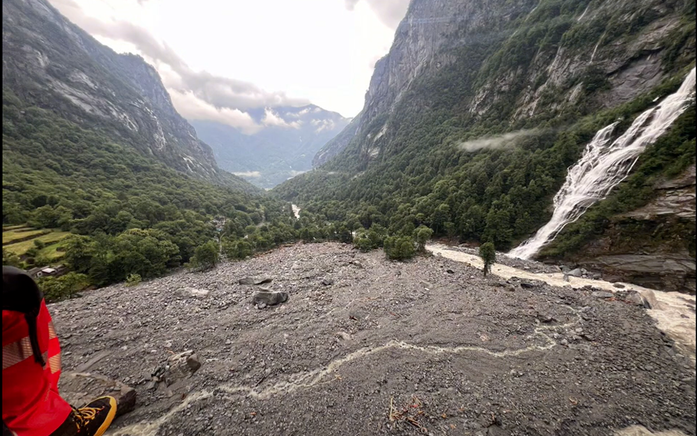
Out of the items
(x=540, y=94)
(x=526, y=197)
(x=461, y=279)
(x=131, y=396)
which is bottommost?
(x=461, y=279)

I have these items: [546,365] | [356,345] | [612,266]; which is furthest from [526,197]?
[356,345]

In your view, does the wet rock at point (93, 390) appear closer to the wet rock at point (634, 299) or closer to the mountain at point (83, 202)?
the mountain at point (83, 202)

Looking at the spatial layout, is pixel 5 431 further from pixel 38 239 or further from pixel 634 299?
pixel 38 239

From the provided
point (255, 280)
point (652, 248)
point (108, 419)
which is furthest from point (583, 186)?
point (108, 419)

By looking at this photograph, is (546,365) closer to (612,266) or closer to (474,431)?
(474,431)

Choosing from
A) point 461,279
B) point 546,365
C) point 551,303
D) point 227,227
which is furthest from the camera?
point 227,227
